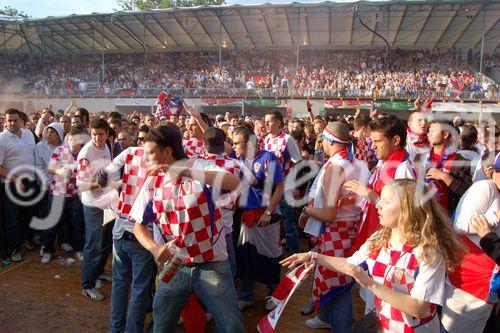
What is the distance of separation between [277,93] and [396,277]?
2018 centimetres

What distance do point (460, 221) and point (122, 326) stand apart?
8.86 ft

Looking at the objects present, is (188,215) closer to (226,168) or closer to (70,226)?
(226,168)

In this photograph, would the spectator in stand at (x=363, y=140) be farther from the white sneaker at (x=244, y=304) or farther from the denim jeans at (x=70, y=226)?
the denim jeans at (x=70, y=226)

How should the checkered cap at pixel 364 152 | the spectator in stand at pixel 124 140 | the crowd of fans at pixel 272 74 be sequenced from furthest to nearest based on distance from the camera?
the crowd of fans at pixel 272 74 < the checkered cap at pixel 364 152 < the spectator in stand at pixel 124 140

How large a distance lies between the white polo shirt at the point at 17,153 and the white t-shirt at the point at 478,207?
16.2 ft

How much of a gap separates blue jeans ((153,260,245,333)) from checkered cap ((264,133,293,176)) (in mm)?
2786

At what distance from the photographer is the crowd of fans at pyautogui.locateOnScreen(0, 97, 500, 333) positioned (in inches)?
82.6

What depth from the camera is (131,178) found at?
335 cm

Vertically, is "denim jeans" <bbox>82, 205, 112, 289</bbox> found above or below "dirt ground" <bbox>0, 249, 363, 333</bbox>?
above

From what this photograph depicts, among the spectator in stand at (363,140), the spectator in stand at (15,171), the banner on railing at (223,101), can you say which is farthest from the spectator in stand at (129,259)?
the banner on railing at (223,101)

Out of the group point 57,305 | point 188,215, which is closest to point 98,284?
point 57,305

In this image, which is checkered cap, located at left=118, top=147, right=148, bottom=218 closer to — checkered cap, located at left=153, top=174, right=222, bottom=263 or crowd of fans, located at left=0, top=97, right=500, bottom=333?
crowd of fans, located at left=0, top=97, right=500, bottom=333

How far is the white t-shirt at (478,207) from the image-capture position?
2510 mm

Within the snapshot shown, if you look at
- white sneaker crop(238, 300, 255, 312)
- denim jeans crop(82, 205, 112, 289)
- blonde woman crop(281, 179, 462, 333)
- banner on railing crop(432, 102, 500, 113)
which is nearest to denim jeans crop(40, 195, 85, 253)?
denim jeans crop(82, 205, 112, 289)
